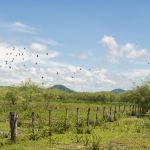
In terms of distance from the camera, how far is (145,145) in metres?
25.9

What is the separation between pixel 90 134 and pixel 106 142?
3842 millimetres

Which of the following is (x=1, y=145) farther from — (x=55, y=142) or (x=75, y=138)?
(x=75, y=138)

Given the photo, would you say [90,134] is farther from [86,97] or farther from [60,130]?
[86,97]

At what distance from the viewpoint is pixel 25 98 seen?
100375 mm

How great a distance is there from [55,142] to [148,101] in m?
46.5

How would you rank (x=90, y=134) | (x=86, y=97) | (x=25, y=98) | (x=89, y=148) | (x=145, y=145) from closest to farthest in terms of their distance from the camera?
(x=89, y=148) → (x=145, y=145) → (x=90, y=134) → (x=25, y=98) → (x=86, y=97)

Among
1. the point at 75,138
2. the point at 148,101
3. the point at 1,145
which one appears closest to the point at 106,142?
the point at 75,138

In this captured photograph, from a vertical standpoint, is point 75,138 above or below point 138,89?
below

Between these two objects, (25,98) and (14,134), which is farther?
(25,98)

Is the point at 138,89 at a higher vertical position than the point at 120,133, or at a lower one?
higher

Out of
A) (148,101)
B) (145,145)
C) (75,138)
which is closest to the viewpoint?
(145,145)

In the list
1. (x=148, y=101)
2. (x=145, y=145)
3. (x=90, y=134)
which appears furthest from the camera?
(x=148, y=101)

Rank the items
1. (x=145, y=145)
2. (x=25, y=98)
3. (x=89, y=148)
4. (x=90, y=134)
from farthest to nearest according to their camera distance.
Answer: (x=25, y=98), (x=90, y=134), (x=145, y=145), (x=89, y=148)

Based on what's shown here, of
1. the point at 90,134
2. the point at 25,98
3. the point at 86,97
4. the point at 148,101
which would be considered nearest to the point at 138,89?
the point at 148,101
